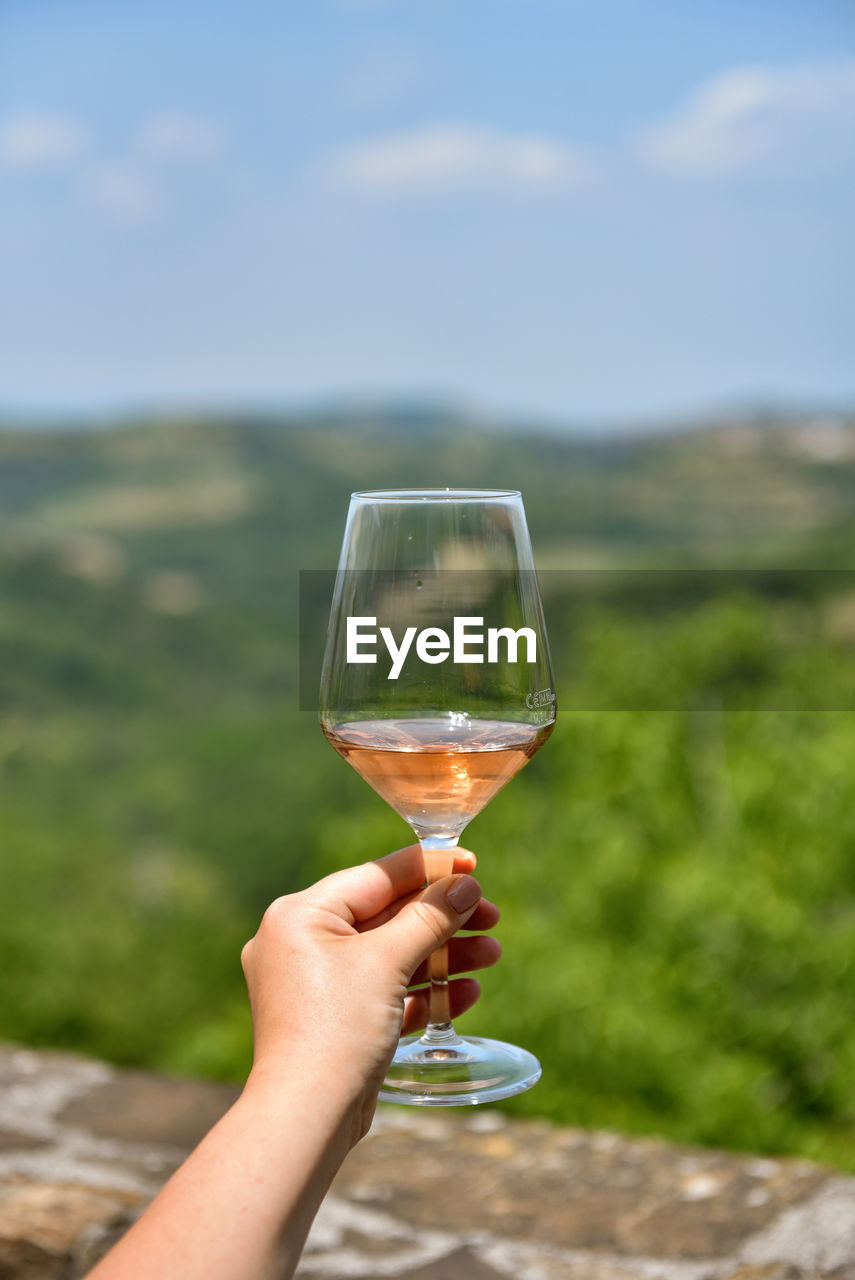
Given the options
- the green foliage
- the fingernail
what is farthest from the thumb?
the green foliage

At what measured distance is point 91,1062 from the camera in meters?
1.91

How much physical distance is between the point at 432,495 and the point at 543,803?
4.66 metres

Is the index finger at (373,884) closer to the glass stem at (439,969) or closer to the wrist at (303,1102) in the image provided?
the glass stem at (439,969)

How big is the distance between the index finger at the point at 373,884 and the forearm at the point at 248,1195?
184 millimetres

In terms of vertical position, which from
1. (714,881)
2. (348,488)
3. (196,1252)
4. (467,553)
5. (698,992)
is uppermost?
(348,488)

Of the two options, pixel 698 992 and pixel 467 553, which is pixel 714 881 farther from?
pixel 467 553

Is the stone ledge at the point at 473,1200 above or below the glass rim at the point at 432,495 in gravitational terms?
below

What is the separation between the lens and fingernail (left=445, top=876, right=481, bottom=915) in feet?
2.82

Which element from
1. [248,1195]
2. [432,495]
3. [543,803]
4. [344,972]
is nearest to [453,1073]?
[344,972]

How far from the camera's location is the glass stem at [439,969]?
923 mm

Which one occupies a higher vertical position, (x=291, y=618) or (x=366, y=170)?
(x=366, y=170)

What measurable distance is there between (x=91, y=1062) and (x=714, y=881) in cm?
200

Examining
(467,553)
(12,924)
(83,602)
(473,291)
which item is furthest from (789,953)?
(473,291)

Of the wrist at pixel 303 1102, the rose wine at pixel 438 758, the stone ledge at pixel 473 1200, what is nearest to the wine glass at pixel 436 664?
the rose wine at pixel 438 758
